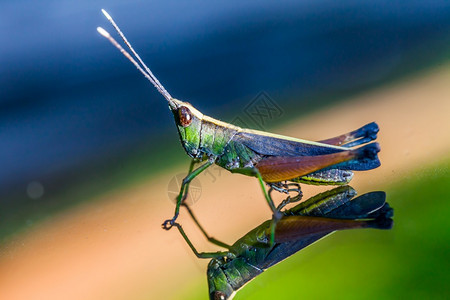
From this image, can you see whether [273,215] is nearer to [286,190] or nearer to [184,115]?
[286,190]

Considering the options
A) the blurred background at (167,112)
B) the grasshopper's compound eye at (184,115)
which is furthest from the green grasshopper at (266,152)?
the blurred background at (167,112)

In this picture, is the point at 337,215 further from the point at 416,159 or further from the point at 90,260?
the point at 90,260

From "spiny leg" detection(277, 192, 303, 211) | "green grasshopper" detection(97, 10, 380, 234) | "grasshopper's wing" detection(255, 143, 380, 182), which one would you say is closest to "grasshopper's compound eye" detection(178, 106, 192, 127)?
"green grasshopper" detection(97, 10, 380, 234)

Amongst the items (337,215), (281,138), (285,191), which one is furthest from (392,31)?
(337,215)

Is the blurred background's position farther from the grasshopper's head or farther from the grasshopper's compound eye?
the grasshopper's compound eye

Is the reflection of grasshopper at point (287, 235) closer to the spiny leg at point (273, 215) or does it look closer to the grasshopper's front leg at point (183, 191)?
the spiny leg at point (273, 215)
